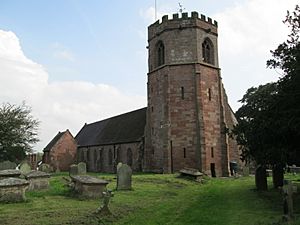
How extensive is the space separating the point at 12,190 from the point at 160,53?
23.0 m

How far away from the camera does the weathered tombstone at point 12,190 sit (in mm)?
13727

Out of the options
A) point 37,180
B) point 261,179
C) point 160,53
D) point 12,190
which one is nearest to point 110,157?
point 160,53

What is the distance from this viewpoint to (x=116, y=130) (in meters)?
45.2

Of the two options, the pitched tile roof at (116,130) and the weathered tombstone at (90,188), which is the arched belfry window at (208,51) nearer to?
the pitched tile roof at (116,130)

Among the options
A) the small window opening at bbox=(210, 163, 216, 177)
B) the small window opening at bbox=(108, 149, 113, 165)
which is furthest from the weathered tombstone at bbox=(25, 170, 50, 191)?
the small window opening at bbox=(108, 149, 113, 165)

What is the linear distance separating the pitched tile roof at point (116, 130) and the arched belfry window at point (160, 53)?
25.4ft

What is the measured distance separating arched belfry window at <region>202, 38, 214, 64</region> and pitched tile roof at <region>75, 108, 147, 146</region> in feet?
33.0

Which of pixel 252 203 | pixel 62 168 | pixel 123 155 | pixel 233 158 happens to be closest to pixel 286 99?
pixel 252 203

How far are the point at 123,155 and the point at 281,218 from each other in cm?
3040

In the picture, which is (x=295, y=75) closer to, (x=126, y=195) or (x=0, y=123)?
(x=126, y=195)

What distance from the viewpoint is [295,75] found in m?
12.2

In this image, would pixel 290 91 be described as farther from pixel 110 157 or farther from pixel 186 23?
pixel 110 157

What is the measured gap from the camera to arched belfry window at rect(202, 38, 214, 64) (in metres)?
33.3

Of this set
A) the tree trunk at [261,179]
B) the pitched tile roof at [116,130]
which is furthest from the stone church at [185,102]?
the tree trunk at [261,179]
